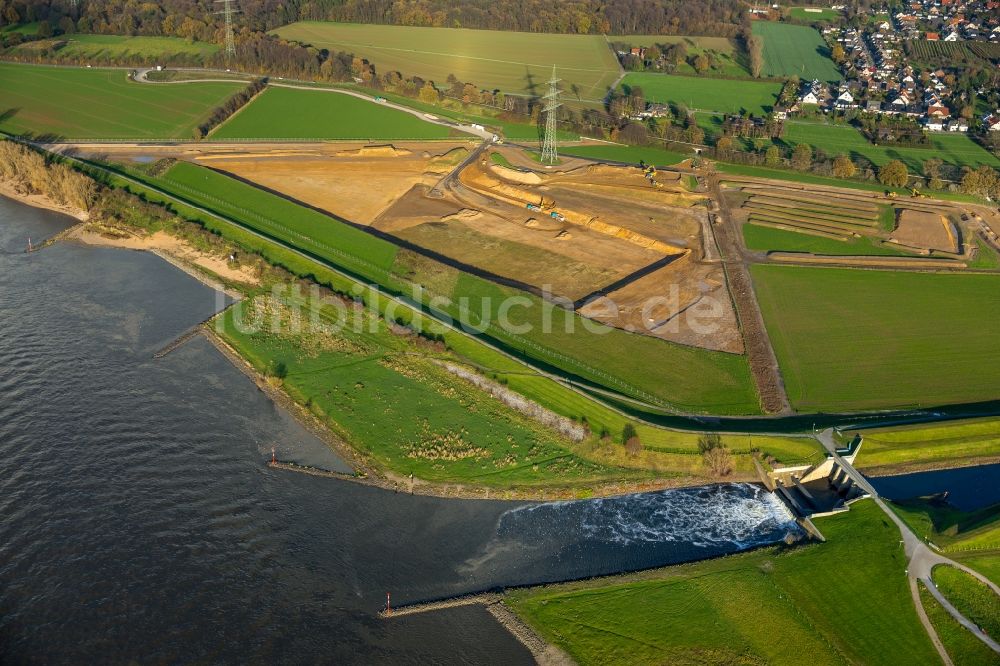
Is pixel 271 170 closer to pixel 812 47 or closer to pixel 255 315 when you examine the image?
pixel 255 315

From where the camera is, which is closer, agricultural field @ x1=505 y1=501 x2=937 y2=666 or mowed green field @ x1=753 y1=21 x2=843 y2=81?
agricultural field @ x1=505 y1=501 x2=937 y2=666

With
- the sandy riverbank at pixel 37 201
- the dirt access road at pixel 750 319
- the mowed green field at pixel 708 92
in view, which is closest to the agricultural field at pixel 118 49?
the sandy riverbank at pixel 37 201

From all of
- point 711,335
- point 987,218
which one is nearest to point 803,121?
point 987,218

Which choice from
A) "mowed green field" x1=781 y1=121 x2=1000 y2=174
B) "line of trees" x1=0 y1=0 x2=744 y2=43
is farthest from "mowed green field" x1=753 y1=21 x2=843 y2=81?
"mowed green field" x1=781 y1=121 x2=1000 y2=174

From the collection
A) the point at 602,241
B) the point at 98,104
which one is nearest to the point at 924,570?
the point at 602,241

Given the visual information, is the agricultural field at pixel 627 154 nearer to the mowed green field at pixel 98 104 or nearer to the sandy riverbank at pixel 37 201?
the mowed green field at pixel 98 104

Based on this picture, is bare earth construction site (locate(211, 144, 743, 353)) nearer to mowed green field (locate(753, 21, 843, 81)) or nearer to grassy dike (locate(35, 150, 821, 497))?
grassy dike (locate(35, 150, 821, 497))
